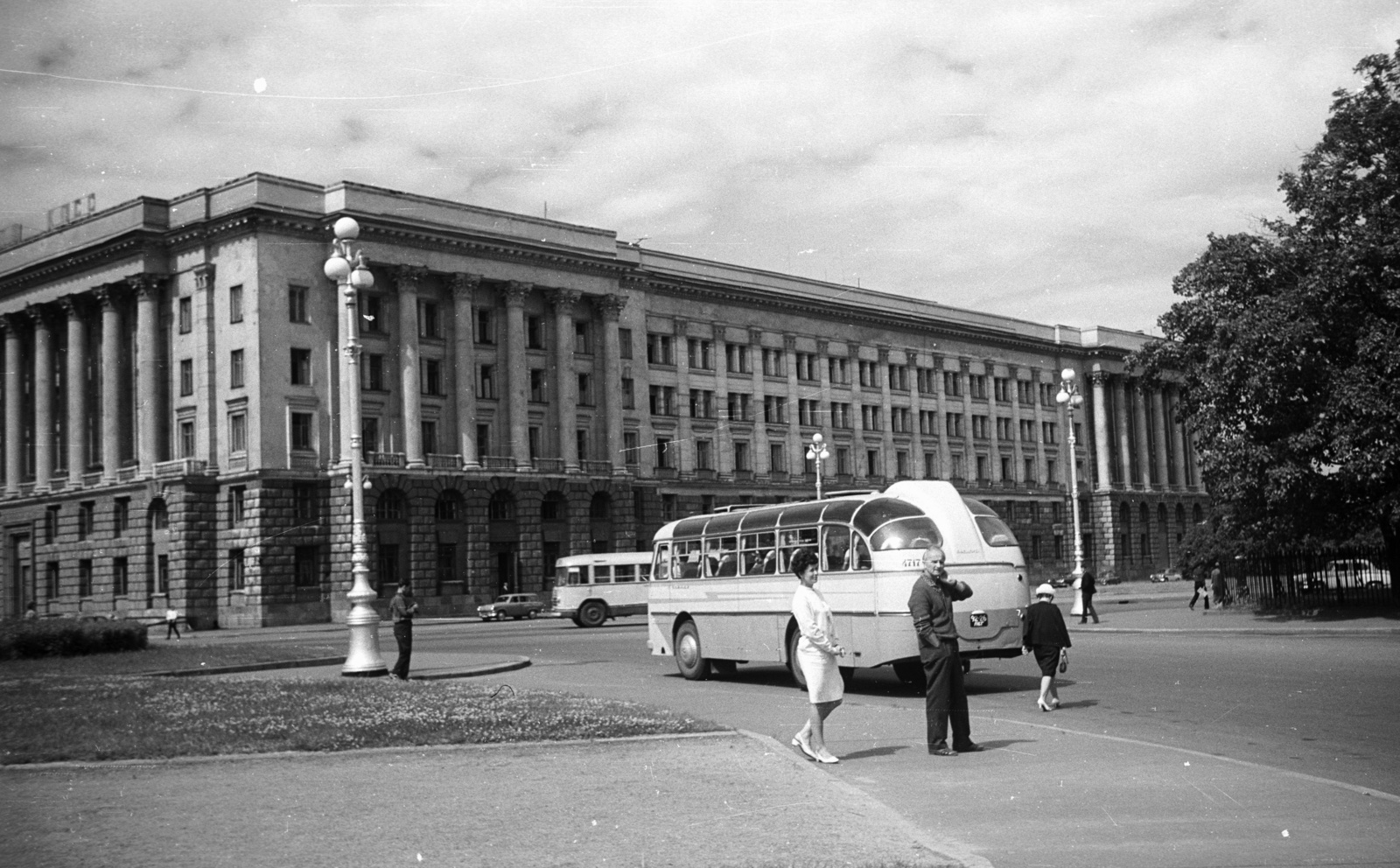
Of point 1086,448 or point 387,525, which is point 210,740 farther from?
point 1086,448

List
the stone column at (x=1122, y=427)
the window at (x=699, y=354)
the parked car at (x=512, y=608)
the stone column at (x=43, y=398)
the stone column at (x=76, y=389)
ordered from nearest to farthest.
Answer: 1. the parked car at (x=512, y=608)
2. the stone column at (x=76, y=389)
3. the stone column at (x=43, y=398)
4. the window at (x=699, y=354)
5. the stone column at (x=1122, y=427)

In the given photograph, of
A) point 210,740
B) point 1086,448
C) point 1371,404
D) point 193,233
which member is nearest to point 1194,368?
point 1371,404

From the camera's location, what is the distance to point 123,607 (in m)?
69.4

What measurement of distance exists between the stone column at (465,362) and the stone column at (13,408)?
26491 millimetres

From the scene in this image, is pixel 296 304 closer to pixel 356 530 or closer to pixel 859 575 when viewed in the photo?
pixel 356 530

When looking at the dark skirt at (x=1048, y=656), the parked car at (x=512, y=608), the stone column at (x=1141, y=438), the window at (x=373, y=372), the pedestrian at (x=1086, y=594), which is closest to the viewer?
the dark skirt at (x=1048, y=656)

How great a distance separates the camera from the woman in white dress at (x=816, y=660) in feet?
40.5

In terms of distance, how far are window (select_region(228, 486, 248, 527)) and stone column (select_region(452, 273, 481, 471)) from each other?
454 inches

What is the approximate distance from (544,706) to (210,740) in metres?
4.18

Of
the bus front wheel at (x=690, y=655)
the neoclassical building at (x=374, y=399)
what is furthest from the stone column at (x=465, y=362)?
the bus front wheel at (x=690, y=655)

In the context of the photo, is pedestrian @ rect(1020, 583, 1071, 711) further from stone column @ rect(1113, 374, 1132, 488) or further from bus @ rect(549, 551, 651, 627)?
stone column @ rect(1113, 374, 1132, 488)

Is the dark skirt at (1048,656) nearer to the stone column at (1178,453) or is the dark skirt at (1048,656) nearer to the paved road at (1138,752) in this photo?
the paved road at (1138,752)

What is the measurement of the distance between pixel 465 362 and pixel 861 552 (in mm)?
57349

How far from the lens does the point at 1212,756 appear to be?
12.3 meters
